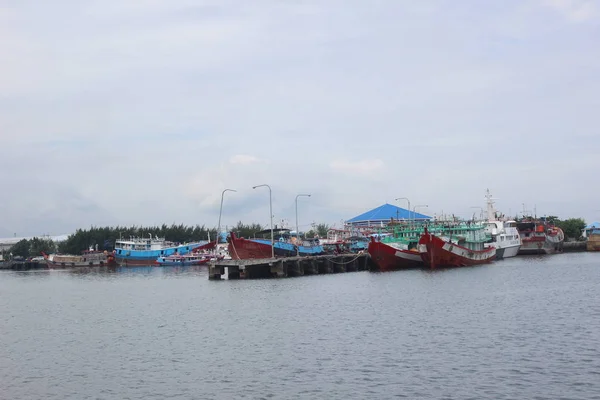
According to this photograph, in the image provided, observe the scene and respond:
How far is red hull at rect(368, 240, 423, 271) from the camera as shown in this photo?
78375 millimetres

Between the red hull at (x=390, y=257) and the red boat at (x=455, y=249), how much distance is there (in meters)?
2.07

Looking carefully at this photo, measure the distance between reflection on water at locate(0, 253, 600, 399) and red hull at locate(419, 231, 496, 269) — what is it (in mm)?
19333

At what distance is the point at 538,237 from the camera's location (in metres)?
117

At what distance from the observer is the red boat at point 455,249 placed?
7606 centimetres

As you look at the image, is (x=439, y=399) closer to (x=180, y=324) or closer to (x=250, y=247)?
(x=180, y=324)

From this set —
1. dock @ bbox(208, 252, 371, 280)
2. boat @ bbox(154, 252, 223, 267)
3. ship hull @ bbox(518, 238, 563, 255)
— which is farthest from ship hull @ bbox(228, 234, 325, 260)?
ship hull @ bbox(518, 238, 563, 255)

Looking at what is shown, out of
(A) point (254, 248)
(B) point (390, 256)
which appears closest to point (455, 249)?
(B) point (390, 256)

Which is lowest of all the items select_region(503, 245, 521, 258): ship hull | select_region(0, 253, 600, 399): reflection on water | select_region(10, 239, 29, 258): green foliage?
select_region(0, 253, 600, 399): reflection on water

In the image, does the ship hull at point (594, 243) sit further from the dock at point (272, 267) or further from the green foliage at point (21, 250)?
the green foliage at point (21, 250)

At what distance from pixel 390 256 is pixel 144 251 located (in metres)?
65.2

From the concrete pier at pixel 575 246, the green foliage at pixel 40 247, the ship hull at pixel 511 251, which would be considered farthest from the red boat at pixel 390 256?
the green foliage at pixel 40 247

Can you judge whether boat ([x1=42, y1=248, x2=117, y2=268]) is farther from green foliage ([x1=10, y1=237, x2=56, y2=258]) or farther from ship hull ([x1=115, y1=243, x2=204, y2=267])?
green foliage ([x1=10, y1=237, x2=56, y2=258])

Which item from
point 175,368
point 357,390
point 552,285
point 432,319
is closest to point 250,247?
point 552,285

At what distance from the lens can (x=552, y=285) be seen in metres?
53.8
